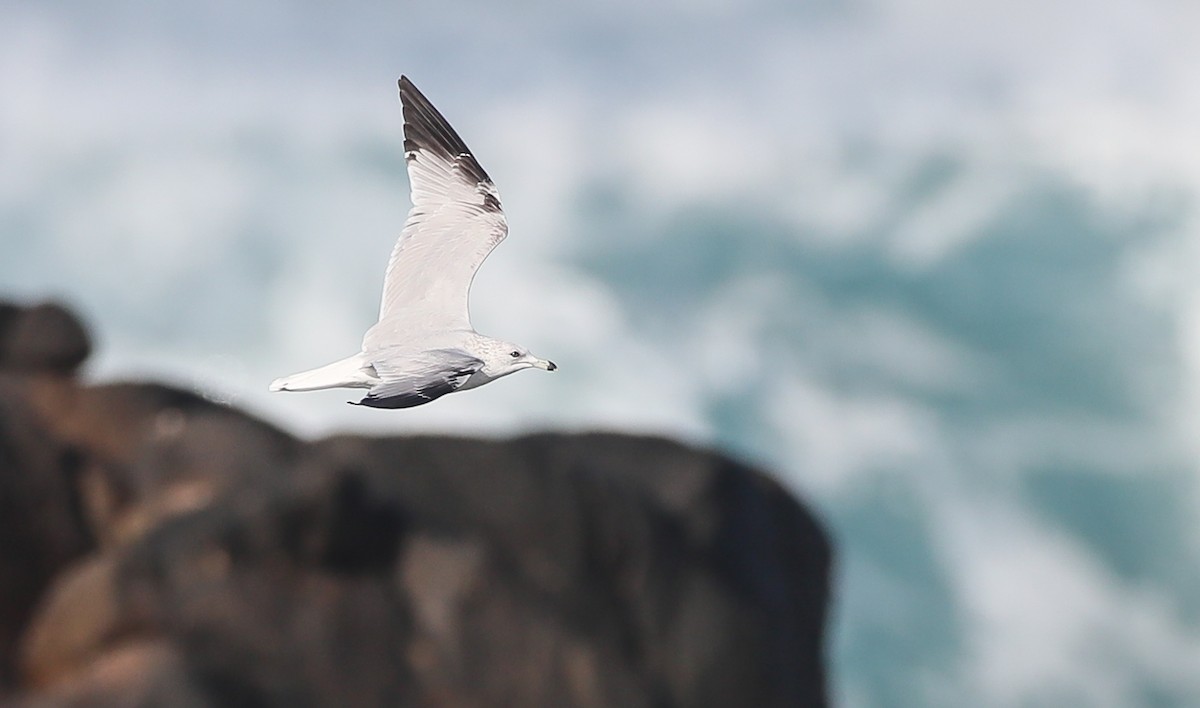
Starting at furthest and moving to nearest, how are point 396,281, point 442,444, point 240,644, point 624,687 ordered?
point 396,281 → point 442,444 → point 624,687 → point 240,644

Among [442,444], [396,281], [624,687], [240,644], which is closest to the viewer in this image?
[240,644]

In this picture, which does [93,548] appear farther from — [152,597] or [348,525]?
[348,525]

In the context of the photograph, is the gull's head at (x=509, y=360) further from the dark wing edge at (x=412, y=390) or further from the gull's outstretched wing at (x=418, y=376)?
the dark wing edge at (x=412, y=390)

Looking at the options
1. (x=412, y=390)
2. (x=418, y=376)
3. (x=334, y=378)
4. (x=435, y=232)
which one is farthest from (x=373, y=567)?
(x=435, y=232)

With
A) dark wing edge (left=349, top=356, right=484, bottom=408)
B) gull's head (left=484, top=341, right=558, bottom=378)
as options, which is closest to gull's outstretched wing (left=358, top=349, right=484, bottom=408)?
dark wing edge (left=349, top=356, right=484, bottom=408)

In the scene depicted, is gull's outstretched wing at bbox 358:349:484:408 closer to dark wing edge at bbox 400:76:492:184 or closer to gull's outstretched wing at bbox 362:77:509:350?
gull's outstretched wing at bbox 362:77:509:350

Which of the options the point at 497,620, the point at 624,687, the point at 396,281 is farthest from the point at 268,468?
the point at 396,281

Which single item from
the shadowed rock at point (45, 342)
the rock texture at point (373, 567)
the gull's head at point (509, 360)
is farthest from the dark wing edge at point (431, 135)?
the rock texture at point (373, 567)
